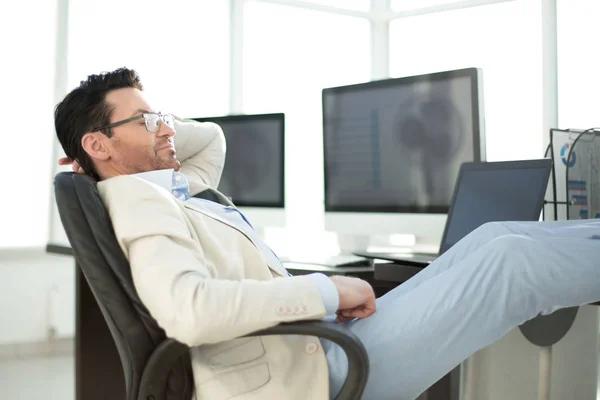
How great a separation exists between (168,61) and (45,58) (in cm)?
82

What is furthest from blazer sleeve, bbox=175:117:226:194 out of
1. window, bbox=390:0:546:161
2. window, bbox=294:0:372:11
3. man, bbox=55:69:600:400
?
window, bbox=294:0:372:11

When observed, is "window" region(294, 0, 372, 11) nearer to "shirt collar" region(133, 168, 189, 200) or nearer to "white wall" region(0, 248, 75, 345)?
"white wall" region(0, 248, 75, 345)

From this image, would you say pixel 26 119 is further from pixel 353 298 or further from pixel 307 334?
pixel 307 334

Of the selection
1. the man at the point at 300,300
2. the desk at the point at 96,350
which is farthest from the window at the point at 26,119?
the man at the point at 300,300

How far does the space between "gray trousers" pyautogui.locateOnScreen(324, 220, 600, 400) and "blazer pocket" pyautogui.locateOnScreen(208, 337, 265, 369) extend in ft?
0.62

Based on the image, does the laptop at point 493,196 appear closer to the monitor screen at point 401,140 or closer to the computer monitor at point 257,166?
the monitor screen at point 401,140

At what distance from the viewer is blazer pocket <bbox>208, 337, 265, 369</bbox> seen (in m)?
1.34

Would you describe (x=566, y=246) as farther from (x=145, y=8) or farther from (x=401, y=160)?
(x=145, y=8)

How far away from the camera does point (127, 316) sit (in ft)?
4.30

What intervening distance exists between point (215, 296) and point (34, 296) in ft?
11.7

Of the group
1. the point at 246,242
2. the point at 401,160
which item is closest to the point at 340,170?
the point at 401,160

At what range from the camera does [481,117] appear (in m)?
2.54

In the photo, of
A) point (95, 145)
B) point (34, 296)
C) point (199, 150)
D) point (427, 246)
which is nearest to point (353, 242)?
point (427, 246)

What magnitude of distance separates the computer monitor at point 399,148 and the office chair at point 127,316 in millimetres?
1498
